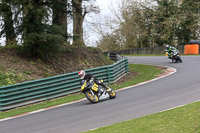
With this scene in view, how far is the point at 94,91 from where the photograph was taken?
12227 millimetres

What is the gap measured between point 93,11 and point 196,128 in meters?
18.7

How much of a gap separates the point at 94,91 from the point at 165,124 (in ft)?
17.6

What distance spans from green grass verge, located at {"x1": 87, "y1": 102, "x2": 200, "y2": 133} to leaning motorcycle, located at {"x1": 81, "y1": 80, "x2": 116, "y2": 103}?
405 centimetres

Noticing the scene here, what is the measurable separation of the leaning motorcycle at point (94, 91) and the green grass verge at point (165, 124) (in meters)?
4.05

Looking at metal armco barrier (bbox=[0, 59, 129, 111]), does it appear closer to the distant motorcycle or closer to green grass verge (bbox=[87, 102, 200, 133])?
green grass verge (bbox=[87, 102, 200, 133])

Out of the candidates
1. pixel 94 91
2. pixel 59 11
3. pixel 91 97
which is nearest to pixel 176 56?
pixel 59 11

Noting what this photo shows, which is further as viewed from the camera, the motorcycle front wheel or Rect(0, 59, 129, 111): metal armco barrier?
Rect(0, 59, 129, 111): metal armco barrier

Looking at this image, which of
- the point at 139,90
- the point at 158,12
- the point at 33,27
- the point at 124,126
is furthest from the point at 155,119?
the point at 158,12

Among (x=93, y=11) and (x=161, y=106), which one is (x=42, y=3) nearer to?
(x=93, y=11)

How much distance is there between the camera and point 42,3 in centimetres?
1833

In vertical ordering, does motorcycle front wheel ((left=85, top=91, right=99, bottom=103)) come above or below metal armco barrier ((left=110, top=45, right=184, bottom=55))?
below

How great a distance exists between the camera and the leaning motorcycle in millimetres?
12034

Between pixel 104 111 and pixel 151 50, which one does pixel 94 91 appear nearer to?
pixel 104 111

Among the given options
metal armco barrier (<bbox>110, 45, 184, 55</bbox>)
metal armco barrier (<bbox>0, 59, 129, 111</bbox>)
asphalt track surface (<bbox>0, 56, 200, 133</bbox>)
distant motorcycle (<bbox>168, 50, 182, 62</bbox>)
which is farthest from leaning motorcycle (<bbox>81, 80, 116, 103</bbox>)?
metal armco barrier (<bbox>110, 45, 184, 55</bbox>)
